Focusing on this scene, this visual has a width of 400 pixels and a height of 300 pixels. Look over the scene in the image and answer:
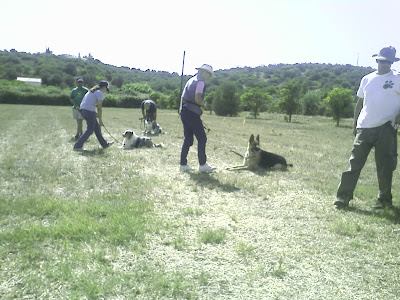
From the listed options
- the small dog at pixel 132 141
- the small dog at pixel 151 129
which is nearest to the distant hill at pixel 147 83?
the small dog at pixel 151 129

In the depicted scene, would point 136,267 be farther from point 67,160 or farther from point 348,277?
point 67,160

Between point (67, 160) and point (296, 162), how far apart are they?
5.70 metres

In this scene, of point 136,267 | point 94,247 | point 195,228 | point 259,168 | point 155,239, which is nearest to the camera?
point 136,267

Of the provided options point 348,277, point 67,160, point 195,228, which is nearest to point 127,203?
point 195,228

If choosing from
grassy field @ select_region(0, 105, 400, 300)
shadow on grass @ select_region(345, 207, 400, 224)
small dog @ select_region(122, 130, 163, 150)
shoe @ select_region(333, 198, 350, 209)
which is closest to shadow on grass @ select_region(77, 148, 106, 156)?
small dog @ select_region(122, 130, 163, 150)

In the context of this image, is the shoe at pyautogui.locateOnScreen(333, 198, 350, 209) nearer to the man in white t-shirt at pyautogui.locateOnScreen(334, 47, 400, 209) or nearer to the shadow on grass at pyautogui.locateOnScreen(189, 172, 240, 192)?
→ the man in white t-shirt at pyautogui.locateOnScreen(334, 47, 400, 209)

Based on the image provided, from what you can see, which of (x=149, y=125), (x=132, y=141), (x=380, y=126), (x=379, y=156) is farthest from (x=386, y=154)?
(x=149, y=125)

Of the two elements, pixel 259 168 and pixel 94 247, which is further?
pixel 259 168

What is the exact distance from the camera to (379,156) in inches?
182

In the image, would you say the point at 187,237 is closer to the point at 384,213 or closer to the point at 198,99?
the point at 384,213

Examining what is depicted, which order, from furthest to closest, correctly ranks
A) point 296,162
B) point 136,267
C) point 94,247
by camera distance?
point 296,162
point 94,247
point 136,267

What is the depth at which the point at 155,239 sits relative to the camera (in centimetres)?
344

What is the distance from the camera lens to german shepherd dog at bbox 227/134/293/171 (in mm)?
7230

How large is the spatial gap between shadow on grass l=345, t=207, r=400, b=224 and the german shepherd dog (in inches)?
104
